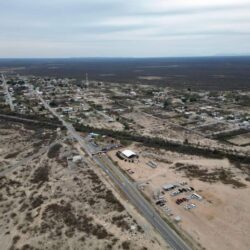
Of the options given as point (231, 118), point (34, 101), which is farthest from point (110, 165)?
point (34, 101)

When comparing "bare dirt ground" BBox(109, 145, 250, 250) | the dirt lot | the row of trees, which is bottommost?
the dirt lot

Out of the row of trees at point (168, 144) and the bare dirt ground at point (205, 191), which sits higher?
the bare dirt ground at point (205, 191)

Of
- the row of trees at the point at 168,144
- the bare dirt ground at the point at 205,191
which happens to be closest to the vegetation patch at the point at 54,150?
the bare dirt ground at the point at 205,191

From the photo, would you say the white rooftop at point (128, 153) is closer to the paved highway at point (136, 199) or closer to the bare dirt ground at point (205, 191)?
the bare dirt ground at point (205, 191)

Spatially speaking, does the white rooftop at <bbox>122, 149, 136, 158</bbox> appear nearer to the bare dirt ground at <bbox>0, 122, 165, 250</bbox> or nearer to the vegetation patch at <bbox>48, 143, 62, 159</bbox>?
the bare dirt ground at <bbox>0, 122, 165, 250</bbox>

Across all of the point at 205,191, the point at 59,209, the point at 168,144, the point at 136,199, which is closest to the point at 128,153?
the point at 168,144

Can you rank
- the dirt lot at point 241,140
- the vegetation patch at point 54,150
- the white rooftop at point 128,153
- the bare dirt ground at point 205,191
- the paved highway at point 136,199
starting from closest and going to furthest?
the paved highway at point 136,199 → the bare dirt ground at point 205,191 → the white rooftop at point 128,153 → the vegetation patch at point 54,150 → the dirt lot at point 241,140

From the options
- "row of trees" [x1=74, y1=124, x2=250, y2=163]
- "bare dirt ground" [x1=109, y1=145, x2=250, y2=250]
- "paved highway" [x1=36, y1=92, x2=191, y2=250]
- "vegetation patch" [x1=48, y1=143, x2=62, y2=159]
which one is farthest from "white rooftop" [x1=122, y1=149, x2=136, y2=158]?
"vegetation patch" [x1=48, y1=143, x2=62, y2=159]
